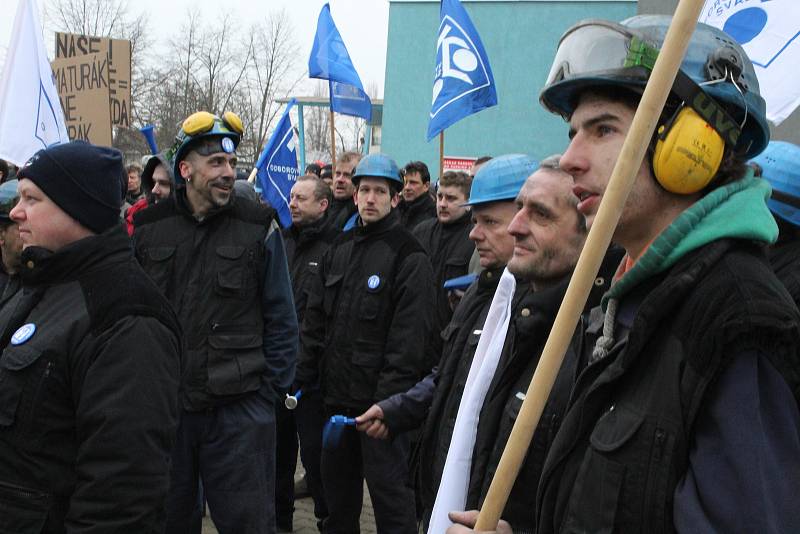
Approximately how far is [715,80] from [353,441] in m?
3.95

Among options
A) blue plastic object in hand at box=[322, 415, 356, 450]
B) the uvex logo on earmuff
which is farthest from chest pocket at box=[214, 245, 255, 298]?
the uvex logo on earmuff

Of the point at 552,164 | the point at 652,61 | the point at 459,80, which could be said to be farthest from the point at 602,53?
the point at 459,80

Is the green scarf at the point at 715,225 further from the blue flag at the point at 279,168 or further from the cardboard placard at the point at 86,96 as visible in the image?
the blue flag at the point at 279,168

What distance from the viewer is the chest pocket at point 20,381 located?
8.50 ft

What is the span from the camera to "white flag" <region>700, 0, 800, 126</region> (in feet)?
14.2

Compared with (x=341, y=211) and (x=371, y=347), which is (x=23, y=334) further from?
(x=341, y=211)

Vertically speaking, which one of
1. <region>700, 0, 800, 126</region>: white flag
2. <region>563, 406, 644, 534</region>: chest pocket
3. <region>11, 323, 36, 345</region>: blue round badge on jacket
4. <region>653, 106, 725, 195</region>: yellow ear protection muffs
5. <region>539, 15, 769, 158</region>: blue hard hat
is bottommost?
<region>11, 323, 36, 345</region>: blue round badge on jacket

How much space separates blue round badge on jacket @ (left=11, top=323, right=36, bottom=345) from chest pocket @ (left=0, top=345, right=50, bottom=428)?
4 cm

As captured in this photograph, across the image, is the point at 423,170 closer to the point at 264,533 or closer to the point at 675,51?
the point at 264,533

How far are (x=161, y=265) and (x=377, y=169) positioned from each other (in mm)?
1883

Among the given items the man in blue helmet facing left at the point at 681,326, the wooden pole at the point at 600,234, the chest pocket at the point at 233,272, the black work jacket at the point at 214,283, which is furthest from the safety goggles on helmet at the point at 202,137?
the wooden pole at the point at 600,234

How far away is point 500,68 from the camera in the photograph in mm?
24984

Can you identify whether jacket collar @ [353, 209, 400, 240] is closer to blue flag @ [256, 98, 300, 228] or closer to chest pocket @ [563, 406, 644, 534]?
blue flag @ [256, 98, 300, 228]

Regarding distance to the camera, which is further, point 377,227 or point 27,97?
point 377,227
